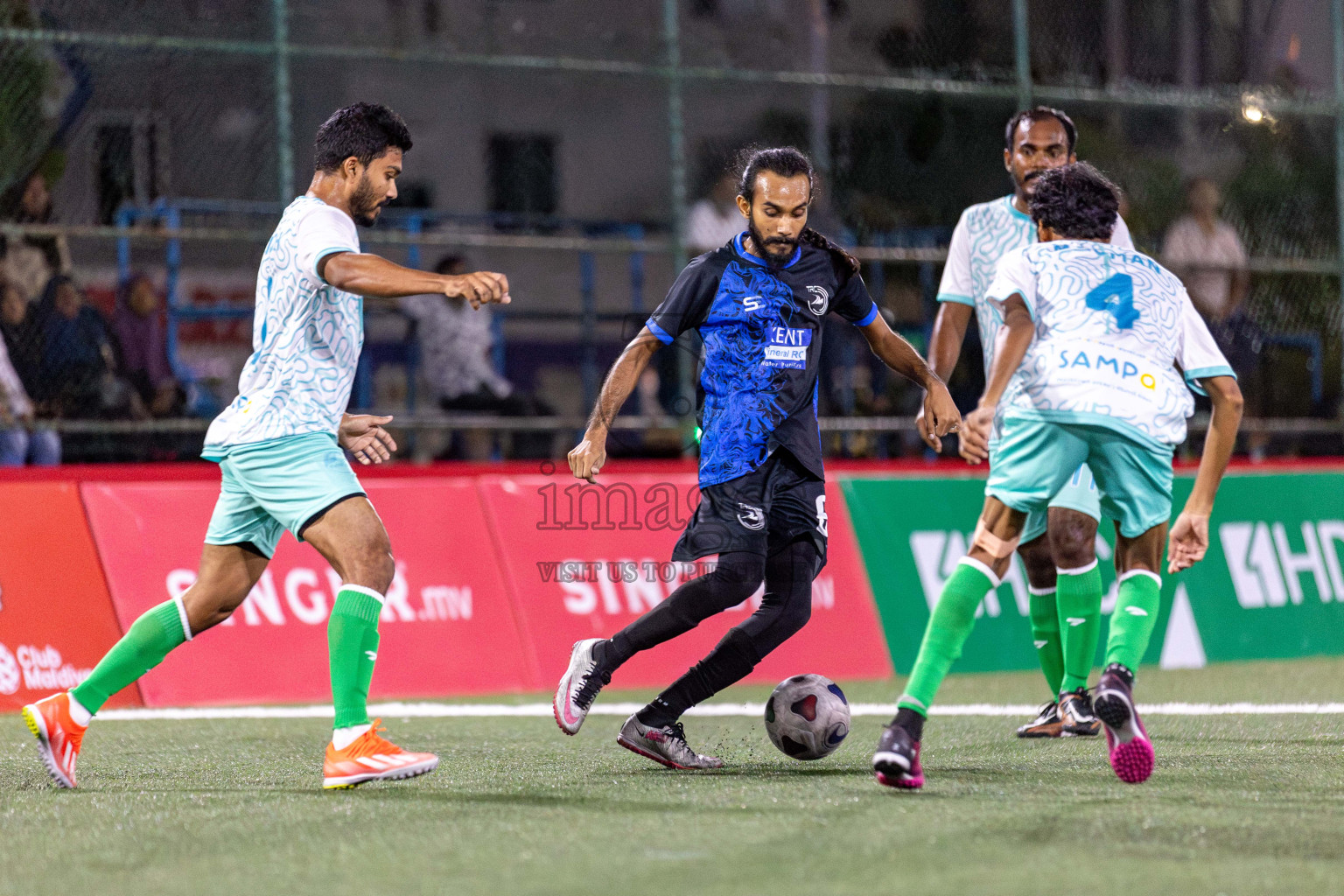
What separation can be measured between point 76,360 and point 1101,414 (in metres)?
6.37

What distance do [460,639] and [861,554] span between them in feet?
7.47

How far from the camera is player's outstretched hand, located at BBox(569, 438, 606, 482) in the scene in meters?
5.22

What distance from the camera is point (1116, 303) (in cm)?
493

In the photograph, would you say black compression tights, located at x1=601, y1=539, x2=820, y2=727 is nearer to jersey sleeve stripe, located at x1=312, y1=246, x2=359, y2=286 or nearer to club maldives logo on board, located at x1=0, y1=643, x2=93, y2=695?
jersey sleeve stripe, located at x1=312, y1=246, x2=359, y2=286

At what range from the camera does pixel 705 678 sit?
5.68m

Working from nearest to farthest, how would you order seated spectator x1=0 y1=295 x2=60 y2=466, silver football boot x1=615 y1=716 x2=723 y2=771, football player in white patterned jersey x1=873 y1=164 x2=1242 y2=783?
1. football player in white patterned jersey x1=873 y1=164 x2=1242 y2=783
2. silver football boot x1=615 y1=716 x2=723 y2=771
3. seated spectator x1=0 y1=295 x2=60 y2=466

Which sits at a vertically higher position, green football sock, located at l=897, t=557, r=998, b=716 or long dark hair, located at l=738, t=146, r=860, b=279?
long dark hair, located at l=738, t=146, r=860, b=279

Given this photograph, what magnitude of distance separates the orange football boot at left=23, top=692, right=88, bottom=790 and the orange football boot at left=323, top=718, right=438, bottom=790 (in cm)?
80

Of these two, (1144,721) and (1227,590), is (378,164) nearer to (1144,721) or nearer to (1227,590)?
(1144,721)

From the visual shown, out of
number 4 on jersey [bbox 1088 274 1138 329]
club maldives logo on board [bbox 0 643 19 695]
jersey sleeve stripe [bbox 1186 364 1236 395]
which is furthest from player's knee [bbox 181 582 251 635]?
jersey sleeve stripe [bbox 1186 364 1236 395]

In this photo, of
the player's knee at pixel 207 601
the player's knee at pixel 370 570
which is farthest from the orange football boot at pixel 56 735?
the player's knee at pixel 370 570

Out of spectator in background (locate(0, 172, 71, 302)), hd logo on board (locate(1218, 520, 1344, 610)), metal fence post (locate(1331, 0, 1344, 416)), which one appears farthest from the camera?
metal fence post (locate(1331, 0, 1344, 416))

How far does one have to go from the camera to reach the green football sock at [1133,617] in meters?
4.89

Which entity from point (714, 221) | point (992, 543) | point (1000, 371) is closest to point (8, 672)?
point (992, 543)
